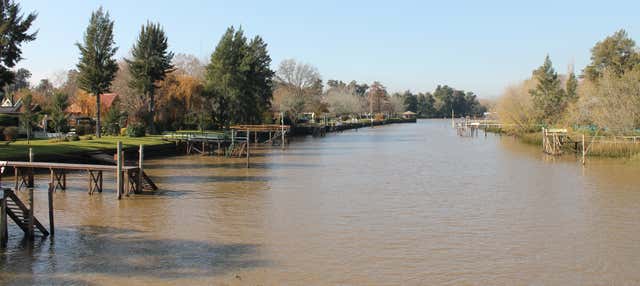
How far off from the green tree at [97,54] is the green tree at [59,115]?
3.16 m

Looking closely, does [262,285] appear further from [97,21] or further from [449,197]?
[97,21]

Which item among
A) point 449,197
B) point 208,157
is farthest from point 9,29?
point 449,197

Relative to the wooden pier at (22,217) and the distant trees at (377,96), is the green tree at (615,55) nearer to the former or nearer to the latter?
the wooden pier at (22,217)

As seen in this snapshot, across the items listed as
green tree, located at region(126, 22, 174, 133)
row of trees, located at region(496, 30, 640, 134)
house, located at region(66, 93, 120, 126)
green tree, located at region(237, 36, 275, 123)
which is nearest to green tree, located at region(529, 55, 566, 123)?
row of trees, located at region(496, 30, 640, 134)

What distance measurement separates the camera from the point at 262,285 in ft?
39.7

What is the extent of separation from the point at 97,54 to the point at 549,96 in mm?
44722

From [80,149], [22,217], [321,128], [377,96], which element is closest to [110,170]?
[22,217]

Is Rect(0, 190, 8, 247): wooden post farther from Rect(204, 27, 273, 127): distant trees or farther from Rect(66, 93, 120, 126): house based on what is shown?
Rect(204, 27, 273, 127): distant trees

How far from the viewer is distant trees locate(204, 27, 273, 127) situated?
6100cm

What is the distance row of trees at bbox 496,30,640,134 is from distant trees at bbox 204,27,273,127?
3022 centimetres

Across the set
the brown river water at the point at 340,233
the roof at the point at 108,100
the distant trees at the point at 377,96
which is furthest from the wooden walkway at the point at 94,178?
the distant trees at the point at 377,96

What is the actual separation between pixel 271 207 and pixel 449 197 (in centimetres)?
761

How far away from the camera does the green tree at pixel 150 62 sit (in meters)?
52.3

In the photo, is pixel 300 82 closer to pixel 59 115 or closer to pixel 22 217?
pixel 59 115
